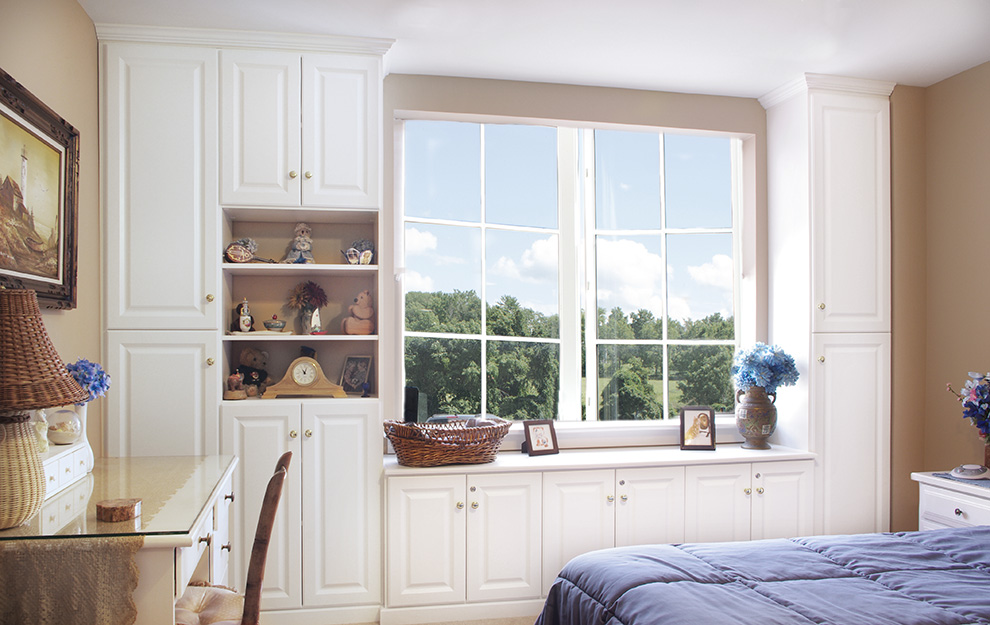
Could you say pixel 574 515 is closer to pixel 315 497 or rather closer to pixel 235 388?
pixel 315 497

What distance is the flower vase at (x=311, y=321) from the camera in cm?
305

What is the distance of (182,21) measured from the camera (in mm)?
2746

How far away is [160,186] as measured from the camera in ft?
9.21

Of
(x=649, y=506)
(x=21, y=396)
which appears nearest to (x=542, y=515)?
(x=649, y=506)

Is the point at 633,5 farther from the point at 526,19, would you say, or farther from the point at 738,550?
the point at 738,550

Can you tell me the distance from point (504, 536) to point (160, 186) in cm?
206

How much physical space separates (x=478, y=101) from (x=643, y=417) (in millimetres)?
1879

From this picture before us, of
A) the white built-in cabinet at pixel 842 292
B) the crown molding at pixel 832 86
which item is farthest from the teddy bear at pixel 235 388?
the crown molding at pixel 832 86

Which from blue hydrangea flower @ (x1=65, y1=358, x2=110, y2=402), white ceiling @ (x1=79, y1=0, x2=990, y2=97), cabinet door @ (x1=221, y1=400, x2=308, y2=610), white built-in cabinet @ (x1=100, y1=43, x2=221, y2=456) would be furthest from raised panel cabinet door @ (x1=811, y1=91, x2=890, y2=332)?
blue hydrangea flower @ (x1=65, y1=358, x2=110, y2=402)

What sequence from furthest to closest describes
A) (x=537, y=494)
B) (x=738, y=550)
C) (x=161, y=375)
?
(x=537, y=494)
(x=161, y=375)
(x=738, y=550)

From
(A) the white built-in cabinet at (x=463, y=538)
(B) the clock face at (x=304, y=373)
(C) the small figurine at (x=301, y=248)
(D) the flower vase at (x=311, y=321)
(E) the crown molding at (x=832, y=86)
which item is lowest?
(A) the white built-in cabinet at (x=463, y=538)

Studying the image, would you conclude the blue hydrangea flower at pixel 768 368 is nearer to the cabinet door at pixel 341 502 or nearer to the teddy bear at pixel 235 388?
the cabinet door at pixel 341 502

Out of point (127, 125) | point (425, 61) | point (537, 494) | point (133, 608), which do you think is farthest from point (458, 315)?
point (133, 608)

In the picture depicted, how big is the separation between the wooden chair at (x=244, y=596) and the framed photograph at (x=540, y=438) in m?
1.59
